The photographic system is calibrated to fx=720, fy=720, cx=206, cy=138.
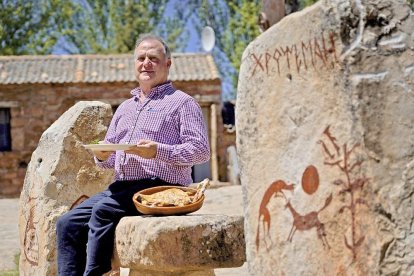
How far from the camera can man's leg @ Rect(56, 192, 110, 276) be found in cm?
355

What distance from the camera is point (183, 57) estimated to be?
15859mm

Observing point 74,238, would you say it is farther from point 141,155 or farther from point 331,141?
point 331,141

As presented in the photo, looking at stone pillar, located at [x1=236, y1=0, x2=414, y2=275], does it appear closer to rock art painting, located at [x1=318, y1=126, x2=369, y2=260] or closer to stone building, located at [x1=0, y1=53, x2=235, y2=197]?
rock art painting, located at [x1=318, y1=126, x2=369, y2=260]

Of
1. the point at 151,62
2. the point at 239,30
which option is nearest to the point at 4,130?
the point at 239,30

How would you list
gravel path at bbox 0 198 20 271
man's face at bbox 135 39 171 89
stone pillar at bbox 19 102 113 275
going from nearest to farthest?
1. man's face at bbox 135 39 171 89
2. stone pillar at bbox 19 102 113 275
3. gravel path at bbox 0 198 20 271

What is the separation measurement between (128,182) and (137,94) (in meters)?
0.47

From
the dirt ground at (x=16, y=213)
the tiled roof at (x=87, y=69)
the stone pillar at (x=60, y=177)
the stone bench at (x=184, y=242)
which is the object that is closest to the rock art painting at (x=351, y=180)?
the stone bench at (x=184, y=242)

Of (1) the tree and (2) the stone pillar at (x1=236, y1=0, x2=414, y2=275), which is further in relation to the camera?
(1) the tree

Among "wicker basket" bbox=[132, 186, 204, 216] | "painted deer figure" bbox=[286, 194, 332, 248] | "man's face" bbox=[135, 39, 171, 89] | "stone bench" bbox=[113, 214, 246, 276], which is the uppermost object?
"man's face" bbox=[135, 39, 171, 89]

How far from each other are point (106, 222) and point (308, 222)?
129cm

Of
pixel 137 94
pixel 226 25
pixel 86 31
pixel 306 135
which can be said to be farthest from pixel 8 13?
pixel 306 135

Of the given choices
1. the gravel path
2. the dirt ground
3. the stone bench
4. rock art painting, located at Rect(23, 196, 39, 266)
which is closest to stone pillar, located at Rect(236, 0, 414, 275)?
the stone bench

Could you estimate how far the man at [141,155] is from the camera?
11.1 feet

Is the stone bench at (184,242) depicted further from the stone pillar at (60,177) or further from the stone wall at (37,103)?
the stone wall at (37,103)
